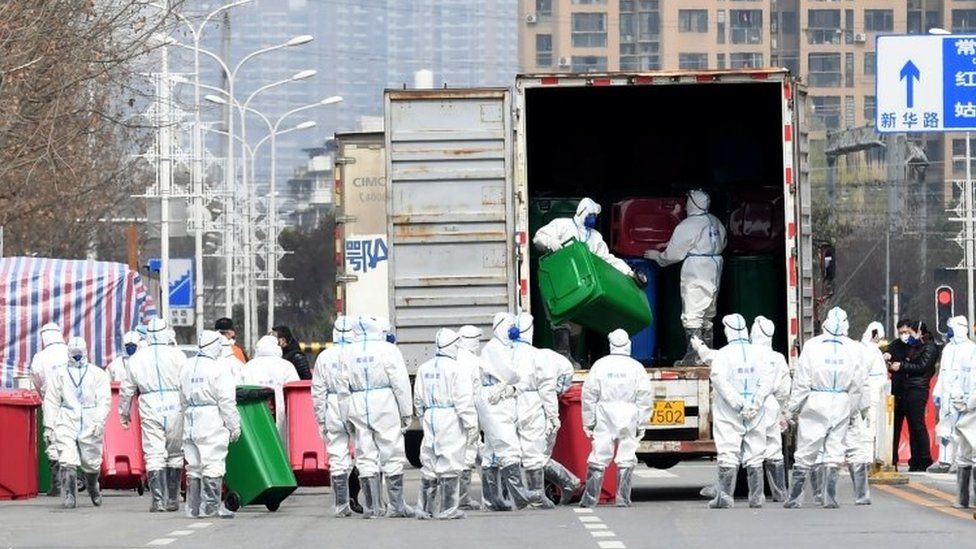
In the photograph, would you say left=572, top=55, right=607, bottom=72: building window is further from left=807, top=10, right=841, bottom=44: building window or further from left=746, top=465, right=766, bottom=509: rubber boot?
left=746, top=465, right=766, bottom=509: rubber boot

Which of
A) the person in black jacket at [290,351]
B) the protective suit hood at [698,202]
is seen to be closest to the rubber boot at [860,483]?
the protective suit hood at [698,202]

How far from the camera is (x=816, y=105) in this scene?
105 m

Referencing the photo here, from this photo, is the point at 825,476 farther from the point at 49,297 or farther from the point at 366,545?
the point at 49,297

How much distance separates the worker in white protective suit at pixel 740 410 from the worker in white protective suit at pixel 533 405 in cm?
135

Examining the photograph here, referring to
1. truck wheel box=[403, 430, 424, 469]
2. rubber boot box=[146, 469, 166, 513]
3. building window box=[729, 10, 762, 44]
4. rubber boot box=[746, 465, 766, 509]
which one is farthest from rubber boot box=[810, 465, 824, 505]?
building window box=[729, 10, 762, 44]

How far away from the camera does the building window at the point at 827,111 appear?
104 metres

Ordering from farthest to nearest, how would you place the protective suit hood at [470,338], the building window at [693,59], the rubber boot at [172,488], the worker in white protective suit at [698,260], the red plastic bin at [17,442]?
the building window at [693,59] → the red plastic bin at [17,442] → the worker in white protective suit at [698,260] → the rubber boot at [172,488] → the protective suit hood at [470,338]

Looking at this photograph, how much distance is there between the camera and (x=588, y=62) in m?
112

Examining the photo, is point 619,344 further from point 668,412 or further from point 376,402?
point 376,402

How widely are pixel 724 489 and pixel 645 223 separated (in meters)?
3.85

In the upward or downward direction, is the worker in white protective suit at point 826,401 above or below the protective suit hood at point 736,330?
below

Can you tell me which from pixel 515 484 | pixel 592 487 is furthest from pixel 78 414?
pixel 592 487

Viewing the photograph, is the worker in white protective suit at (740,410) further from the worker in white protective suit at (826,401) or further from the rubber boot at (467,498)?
the rubber boot at (467,498)

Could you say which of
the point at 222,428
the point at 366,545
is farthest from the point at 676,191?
the point at 366,545
